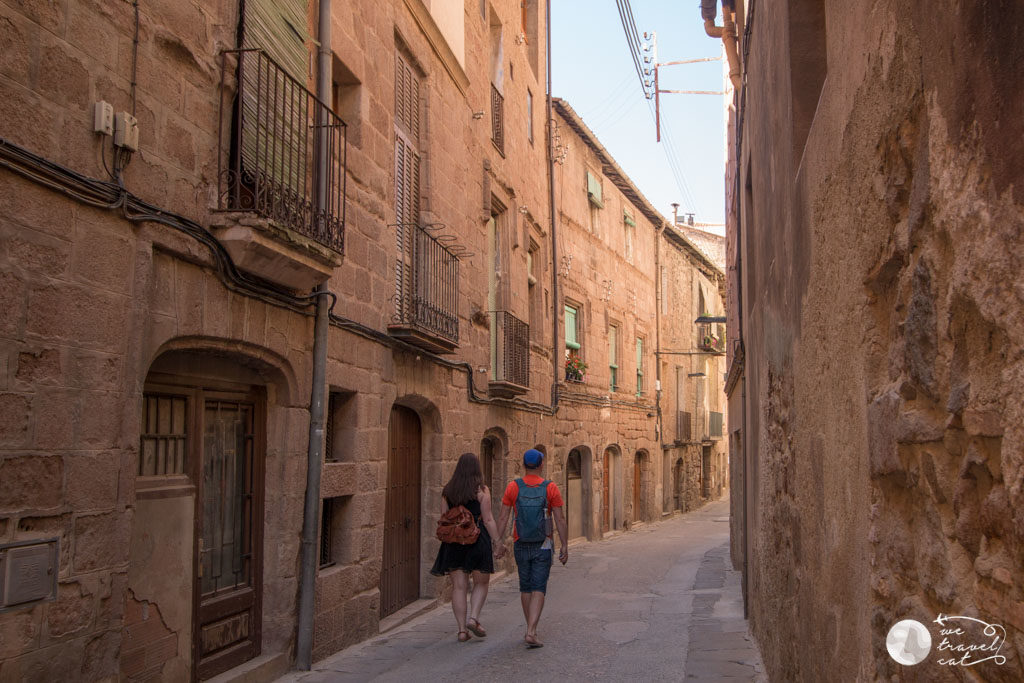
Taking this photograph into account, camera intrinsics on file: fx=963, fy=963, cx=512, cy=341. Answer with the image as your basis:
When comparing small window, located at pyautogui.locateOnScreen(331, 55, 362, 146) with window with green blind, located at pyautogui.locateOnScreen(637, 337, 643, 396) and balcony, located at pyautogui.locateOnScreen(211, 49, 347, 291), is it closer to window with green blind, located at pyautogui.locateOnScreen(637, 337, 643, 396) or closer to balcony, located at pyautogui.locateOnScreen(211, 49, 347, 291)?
balcony, located at pyautogui.locateOnScreen(211, 49, 347, 291)

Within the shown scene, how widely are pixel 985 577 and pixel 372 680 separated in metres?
5.13

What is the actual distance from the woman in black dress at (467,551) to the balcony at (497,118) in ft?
20.3

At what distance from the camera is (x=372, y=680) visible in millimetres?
6262

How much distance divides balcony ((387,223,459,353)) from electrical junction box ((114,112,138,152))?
12.9 ft

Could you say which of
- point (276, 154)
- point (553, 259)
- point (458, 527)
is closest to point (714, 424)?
point (553, 259)

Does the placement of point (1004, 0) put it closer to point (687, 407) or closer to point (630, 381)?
point (630, 381)

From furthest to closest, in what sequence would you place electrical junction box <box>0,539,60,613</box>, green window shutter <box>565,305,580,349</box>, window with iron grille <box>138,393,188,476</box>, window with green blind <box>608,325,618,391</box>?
window with green blind <box>608,325,618,391</box> → green window shutter <box>565,305,580,349</box> → window with iron grille <box>138,393,188,476</box> → electrical junction box <box>0,539,60,613</box>

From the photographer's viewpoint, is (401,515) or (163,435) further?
(401,515)

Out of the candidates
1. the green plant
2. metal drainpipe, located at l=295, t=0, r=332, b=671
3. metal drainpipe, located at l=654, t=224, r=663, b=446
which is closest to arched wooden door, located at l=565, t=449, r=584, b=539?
the green plant

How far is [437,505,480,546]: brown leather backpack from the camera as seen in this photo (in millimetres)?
7613

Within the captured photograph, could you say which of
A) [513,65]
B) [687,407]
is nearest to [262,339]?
[513,65]

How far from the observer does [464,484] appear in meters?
7.76

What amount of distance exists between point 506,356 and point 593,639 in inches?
203

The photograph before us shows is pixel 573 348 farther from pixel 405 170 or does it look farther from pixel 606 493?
pixel 405 170
